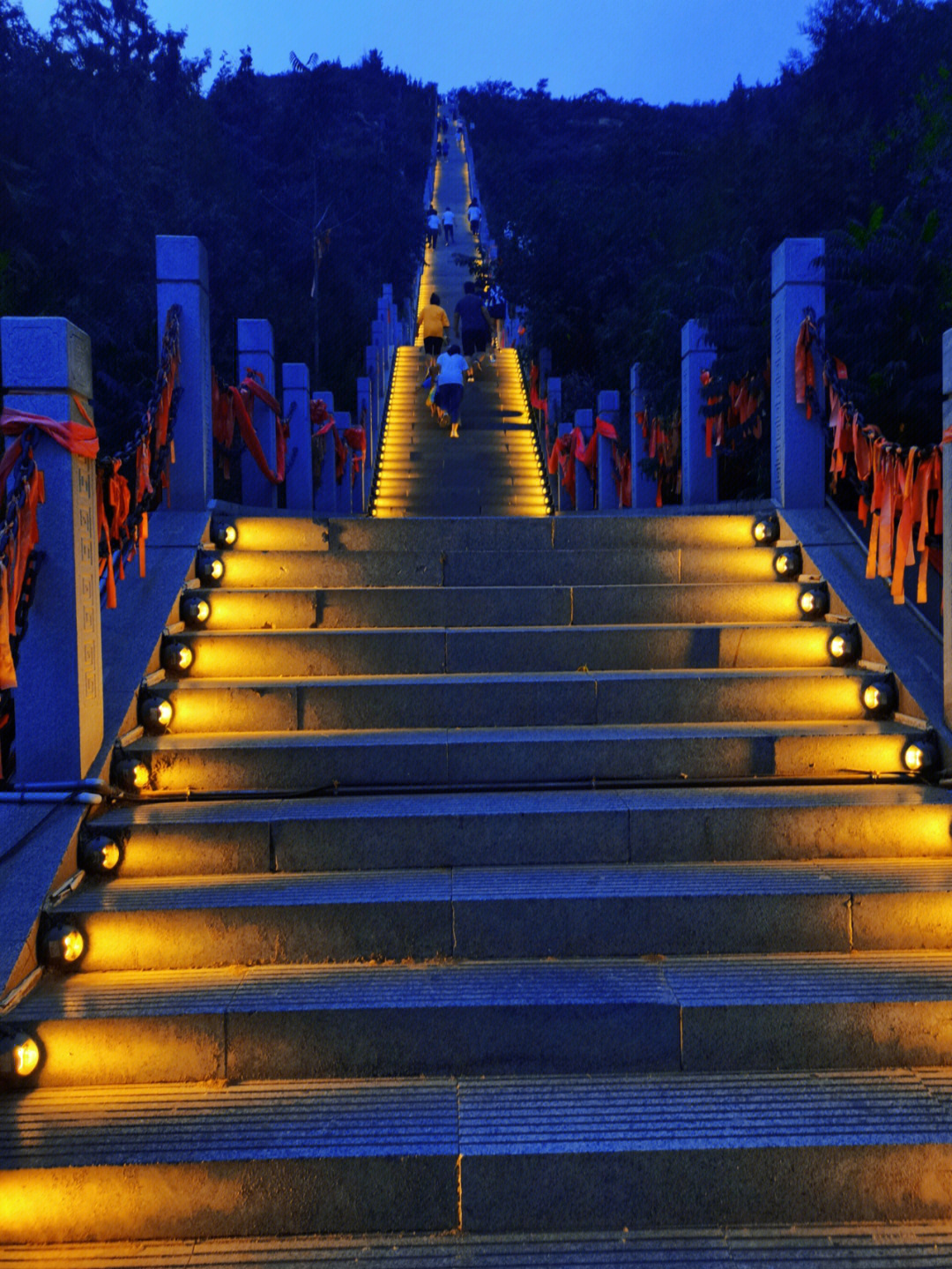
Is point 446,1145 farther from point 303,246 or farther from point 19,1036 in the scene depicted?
point 303,246

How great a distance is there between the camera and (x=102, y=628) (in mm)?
5117

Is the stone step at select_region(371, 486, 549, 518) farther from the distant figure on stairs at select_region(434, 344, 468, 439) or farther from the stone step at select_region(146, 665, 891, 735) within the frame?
the stone step at select_region(146, 665, 891, 735)

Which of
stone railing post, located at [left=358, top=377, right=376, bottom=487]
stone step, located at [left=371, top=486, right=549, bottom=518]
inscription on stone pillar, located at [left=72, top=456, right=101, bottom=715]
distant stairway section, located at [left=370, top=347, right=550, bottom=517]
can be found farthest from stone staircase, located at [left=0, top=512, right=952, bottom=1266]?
stone railing post, located at [left=358, top=377, right=376, bottom=487]

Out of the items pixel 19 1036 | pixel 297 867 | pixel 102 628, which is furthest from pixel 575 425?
pixel 19 1036

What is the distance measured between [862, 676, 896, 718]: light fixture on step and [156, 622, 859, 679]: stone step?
1.20 ft

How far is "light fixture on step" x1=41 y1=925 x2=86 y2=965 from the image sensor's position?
349cm

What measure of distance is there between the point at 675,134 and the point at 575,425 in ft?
134

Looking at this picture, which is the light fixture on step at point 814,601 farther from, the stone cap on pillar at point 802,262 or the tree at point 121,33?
the tree at point 121,33

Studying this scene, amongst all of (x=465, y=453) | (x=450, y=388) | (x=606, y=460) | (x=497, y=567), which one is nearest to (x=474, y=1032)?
(x=497, y=567)

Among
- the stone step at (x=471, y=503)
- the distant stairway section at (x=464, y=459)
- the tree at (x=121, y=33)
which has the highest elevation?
the tree at (x=121, y=33)

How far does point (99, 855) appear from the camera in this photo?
386cm

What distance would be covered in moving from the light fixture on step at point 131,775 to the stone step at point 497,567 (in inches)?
67.0

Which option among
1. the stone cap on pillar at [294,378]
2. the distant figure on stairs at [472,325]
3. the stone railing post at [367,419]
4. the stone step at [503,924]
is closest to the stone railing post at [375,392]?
the stone railing post at [367,419]

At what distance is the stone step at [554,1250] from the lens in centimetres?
273
